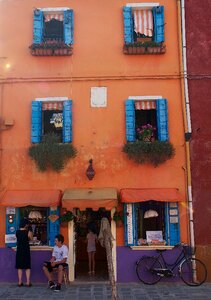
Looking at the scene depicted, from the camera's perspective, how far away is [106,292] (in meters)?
9.68

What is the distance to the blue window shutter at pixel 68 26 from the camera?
11.7 m

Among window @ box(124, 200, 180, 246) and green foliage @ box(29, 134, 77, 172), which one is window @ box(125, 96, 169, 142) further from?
window @ box(124, 200, 180, 246)

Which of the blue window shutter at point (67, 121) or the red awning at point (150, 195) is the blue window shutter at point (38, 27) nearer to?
the blue window shutter at point (67, 121)

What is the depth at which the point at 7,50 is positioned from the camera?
11.9m

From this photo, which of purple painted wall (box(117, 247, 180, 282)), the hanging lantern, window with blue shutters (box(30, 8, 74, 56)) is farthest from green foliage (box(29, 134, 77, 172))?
purple painted wall (box(117, 247, 180, 282))

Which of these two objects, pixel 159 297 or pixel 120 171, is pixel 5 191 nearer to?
pixel 120 171

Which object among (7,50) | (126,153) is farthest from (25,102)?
(126,153)

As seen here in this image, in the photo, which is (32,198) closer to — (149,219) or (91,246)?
(91,246)

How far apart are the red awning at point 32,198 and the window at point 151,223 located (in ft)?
7.10

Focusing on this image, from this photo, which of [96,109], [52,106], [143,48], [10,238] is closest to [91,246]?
[10,238]

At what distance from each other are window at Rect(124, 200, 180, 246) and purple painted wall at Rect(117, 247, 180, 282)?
233mm

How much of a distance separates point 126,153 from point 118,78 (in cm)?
244

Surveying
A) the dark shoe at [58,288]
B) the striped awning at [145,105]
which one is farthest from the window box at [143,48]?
the dark shoe at [58,288]

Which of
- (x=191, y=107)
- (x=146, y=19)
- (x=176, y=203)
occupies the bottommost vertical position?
(x=176, y=203)
